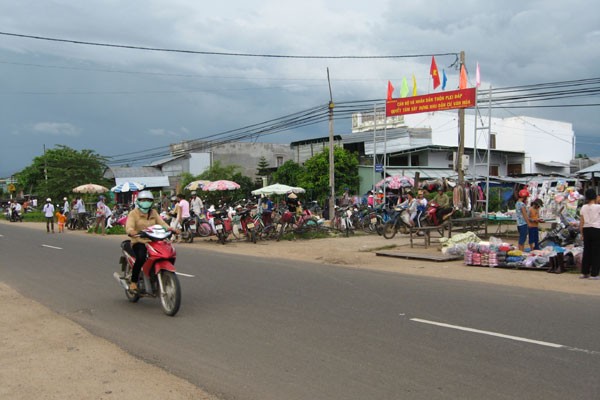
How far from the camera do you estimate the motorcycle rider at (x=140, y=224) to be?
7945mm

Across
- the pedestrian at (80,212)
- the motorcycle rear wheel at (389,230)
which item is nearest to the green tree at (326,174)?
the pedestrian at (80,212)

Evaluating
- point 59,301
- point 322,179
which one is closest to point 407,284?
point 59,301

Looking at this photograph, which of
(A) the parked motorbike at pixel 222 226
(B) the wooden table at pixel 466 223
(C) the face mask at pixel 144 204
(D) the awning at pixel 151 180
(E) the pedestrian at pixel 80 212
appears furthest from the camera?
(D) the awning at pixel 151 180

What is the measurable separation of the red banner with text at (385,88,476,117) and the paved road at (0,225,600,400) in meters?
11.8

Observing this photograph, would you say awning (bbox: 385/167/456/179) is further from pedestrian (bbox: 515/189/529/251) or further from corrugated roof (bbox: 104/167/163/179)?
corrugated roof (bbox: 104/167/163/179)

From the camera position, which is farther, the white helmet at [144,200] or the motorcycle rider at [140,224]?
the white helmet at [144,200]

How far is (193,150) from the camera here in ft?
182

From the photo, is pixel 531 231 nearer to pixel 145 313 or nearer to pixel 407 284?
pixel 407 284

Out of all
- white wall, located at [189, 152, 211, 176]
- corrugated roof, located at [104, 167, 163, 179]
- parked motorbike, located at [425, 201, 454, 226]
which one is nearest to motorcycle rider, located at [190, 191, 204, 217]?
parked motorbike, located at [425, 201, 454, 226]

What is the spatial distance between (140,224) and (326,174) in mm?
28063

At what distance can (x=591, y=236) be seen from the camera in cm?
1077

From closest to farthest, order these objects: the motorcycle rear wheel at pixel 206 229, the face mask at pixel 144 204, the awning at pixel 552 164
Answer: the face mask at pixel 144 204
the motorcycle rear wheel at pixel 206 229
the awning at pixel 552 164

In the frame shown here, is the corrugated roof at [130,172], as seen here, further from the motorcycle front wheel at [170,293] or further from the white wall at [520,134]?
the motorcycle front wheel at [170,293]

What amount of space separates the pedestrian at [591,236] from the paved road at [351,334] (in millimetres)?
2134
